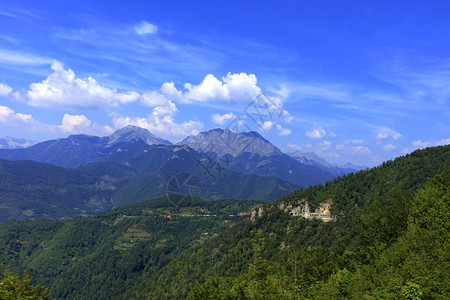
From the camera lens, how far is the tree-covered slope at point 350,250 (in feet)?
153

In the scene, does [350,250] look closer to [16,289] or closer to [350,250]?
[350,250]

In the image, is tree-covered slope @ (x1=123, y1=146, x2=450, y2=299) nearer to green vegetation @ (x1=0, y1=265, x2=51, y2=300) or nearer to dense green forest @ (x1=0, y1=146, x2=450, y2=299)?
dense green forest @ (x1=0, y1=146, x2=450, y2=299)

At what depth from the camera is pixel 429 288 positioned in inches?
1528

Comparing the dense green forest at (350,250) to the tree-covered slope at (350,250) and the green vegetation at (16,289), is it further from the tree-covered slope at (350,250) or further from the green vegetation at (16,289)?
the green vegetation at (16,289)

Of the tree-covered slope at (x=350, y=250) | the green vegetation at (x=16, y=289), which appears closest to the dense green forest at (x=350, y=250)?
the tree-covered slope at (x=350, y=250)

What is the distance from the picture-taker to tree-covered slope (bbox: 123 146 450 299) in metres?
46.7

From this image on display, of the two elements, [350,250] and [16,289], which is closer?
[16,289]

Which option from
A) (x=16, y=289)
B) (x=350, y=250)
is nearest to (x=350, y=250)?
(x=350, y=250)

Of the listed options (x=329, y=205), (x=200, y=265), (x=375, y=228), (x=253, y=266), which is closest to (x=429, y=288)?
(x=253, y=266)

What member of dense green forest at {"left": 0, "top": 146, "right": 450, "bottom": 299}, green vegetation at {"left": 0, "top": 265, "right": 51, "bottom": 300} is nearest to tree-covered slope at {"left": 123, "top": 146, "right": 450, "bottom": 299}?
dense green forest at {"left": 0, "top": 146, "right": 450, "bottom": 299}

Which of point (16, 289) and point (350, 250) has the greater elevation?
point (16, 289)

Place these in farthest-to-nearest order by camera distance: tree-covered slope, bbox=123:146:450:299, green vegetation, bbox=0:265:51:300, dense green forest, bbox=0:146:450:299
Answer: tree-covered slope, bbox=123:146:450:299
dense green forest, bbox=0:146:450:299
green vegetation, bbox=0:265:51:300

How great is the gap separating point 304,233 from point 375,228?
7133 centimetres

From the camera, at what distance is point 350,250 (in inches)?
3634
